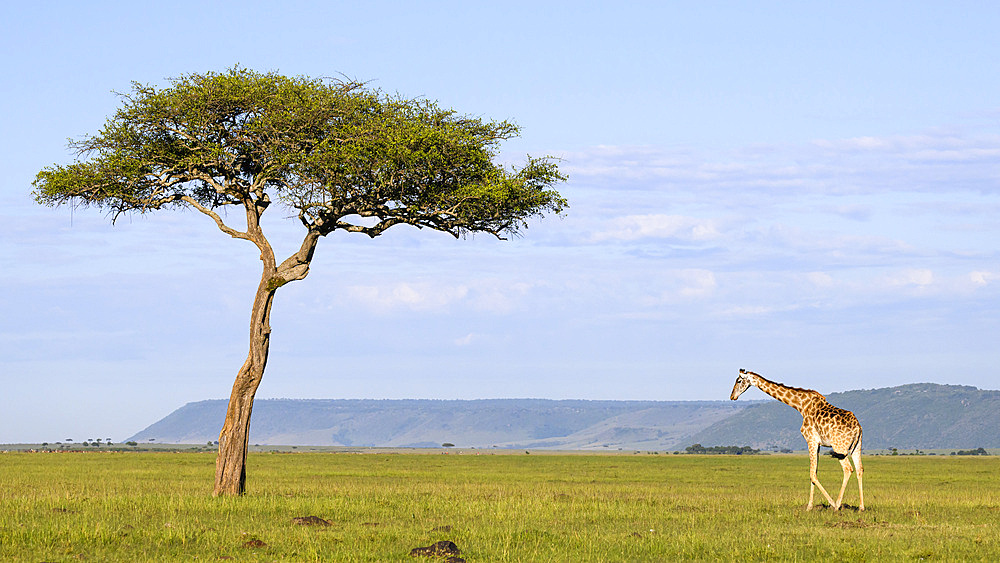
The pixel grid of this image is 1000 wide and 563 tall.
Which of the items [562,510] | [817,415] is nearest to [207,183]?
[562,510]

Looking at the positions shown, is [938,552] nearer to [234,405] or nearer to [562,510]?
[562,510]

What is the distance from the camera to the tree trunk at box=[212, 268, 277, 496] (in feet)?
102

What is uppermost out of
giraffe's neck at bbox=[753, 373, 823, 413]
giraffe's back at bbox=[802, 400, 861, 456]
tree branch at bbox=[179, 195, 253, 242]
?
tree branch at bbox=[179, 195, 253, 242]

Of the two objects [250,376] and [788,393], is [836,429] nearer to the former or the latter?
[788,393]

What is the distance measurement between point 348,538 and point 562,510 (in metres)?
8.21

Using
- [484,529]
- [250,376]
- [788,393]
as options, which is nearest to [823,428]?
[788,393]

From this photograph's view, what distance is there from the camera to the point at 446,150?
3272 cm

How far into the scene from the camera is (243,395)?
31359mm

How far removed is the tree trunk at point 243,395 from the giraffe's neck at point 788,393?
13.7 m

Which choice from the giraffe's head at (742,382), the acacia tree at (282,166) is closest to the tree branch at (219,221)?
the acacia tree at (282,166)

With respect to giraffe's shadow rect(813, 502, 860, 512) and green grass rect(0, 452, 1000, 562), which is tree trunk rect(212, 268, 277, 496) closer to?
green grass rect(0, 452, 1000, 562)

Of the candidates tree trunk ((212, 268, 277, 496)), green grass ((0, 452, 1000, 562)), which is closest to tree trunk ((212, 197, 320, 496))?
tree trunk ((212, 268, 277, 496))

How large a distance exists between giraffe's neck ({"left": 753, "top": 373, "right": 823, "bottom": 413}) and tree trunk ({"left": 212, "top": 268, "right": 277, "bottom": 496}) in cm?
1365

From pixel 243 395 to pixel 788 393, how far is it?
593 inches
